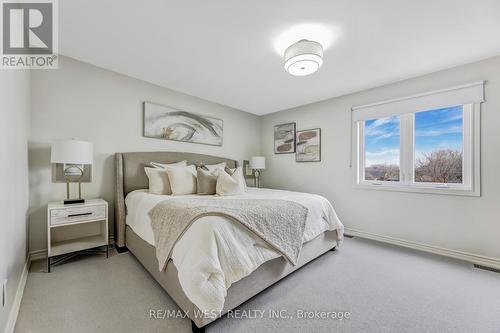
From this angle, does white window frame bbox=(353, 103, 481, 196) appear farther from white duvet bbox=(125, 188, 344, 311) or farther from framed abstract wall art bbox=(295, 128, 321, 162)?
white duvet bbox=(125, 188, 344, 311)

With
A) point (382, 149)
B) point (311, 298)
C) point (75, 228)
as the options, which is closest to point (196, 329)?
point (311, 298)

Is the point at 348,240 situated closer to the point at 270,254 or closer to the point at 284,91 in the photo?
the point at 270,254

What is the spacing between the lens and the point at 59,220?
81.4 inches

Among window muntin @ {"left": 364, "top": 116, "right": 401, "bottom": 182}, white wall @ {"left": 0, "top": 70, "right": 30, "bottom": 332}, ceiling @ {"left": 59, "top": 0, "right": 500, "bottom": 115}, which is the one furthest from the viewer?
window muntin @ {"left": 364, "top": 116, "right": 401, "bottom": 182}

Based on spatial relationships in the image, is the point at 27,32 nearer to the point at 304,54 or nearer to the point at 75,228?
the point at 75,228

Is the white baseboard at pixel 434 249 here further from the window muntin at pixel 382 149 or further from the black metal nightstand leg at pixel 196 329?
the black metal nightstand leg at pixel 196 329

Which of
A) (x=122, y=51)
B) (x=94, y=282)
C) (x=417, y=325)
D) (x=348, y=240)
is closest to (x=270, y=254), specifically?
(x=417, y=325)

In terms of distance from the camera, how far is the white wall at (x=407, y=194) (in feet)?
7.73

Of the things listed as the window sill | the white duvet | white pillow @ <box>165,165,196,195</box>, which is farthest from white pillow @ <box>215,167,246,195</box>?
the window sill

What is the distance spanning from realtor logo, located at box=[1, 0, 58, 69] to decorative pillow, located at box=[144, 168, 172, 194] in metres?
1.55

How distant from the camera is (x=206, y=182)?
9.11ft

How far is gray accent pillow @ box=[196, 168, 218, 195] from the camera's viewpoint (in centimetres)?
276

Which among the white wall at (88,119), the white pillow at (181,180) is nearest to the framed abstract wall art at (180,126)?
the white wall at (88,119)

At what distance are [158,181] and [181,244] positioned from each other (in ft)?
4.87
